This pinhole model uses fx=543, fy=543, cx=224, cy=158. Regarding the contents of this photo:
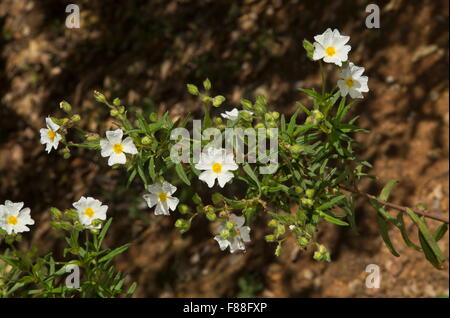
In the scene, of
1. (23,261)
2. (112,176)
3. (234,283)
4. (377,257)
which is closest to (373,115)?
(377,257)

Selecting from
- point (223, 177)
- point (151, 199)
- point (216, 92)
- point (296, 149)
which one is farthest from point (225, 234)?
point (216, 92)

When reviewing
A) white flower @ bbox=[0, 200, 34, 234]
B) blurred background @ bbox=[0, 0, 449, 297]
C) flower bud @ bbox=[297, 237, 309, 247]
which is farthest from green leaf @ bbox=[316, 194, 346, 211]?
blurred background @ bbox=[0, 0, 449, 297]

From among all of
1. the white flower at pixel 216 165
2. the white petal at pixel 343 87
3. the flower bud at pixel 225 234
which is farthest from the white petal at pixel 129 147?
the white petal at pixel 343 87

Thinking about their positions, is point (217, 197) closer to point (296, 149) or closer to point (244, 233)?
point (244, 233)

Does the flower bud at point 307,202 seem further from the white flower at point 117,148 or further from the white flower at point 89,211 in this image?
the white flower at point 89,211

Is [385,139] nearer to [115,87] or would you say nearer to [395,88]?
[395,88]

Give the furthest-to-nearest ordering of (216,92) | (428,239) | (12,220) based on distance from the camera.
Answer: (216,92) < (428,239) < (12,220)
